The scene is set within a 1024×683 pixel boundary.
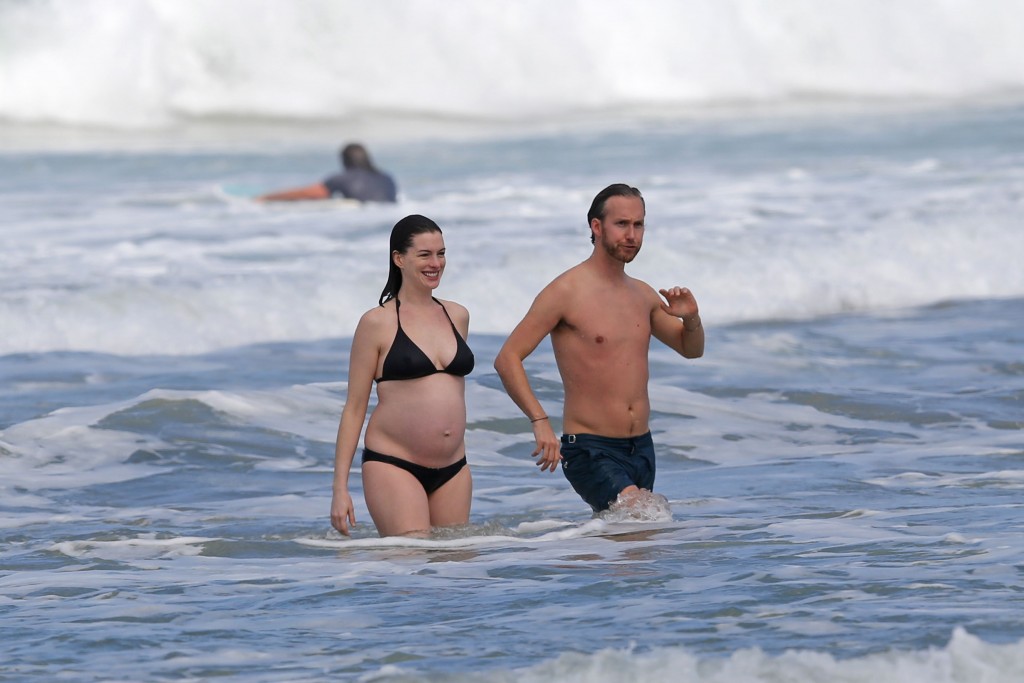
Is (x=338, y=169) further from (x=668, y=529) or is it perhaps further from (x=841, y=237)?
(x=668, y=529)

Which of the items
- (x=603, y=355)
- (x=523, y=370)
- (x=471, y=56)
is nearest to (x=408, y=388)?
(x=523, y=370)

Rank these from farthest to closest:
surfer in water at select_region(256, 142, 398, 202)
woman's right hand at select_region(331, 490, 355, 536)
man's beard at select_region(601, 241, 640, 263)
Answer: surfer in water at select_region(256, 142, 398, 202)
man's beard at select_region(601, 241, 640, 263)
woman's right hand at select_region(331, 490, 355, 536)

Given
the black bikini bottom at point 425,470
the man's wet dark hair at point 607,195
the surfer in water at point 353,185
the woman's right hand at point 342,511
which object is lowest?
the woman's right hand at point 342,511

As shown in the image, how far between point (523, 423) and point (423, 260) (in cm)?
339

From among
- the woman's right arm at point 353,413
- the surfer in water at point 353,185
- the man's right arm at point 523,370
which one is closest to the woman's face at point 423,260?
the woman's right arm at point 353,413

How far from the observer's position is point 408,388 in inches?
248

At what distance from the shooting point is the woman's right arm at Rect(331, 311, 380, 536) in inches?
239

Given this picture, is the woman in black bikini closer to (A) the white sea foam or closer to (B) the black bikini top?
(B) the black bikini top

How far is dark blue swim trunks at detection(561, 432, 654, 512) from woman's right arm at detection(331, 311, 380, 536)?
0.83 meters

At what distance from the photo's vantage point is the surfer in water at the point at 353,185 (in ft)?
64.4

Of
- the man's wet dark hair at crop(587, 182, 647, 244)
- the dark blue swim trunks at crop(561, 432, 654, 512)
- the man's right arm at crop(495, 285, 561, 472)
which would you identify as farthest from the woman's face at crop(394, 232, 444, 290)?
the dark blue swim trunks at crop(561, 432, 654, 512)

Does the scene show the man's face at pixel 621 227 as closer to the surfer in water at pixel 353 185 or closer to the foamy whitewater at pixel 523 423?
the foamy whitewater at pixel 523 423

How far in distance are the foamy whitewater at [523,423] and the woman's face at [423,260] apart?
100 centimetres

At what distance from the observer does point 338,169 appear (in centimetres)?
2908
